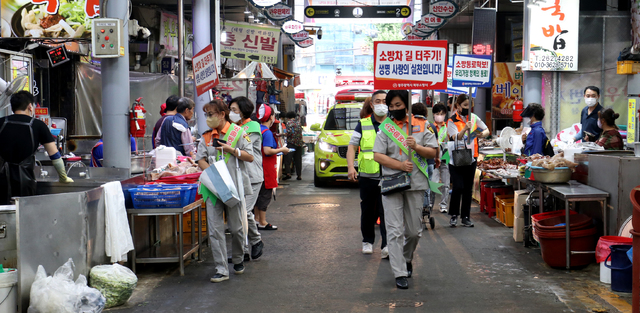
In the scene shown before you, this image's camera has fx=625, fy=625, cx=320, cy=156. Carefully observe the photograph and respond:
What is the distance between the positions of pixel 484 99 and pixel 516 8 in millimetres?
3808

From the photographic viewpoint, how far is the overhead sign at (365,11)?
23.2 m

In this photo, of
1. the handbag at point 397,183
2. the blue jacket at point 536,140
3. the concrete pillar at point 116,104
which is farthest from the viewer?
the blue jacket at point 536,140

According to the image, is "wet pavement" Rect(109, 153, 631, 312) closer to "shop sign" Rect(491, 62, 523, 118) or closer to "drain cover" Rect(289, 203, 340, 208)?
"drain cover" Rect(289, 203, 340, 208)

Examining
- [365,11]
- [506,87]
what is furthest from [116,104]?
[365,11]

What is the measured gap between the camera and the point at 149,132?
1673 centimetres

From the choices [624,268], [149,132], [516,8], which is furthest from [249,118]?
[516,8]

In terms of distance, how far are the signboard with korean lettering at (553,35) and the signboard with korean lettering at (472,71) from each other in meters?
4.16

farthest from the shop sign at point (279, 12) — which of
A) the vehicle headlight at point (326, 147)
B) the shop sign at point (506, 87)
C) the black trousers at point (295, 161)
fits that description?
the shop sign at point (506, 87)

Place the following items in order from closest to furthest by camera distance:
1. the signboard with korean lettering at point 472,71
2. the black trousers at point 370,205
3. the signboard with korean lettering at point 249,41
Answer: the black trousers at point 370,205
the signboard with korean lettering at point 472,71
the signboard with korean lettering at point 249,41

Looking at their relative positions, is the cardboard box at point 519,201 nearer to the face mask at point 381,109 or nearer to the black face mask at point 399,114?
the face mask at point 381,109

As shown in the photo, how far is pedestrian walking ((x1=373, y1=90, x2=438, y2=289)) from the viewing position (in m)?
6.32

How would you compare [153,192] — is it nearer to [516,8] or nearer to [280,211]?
[280,211]

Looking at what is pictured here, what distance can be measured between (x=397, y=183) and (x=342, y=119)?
9723 millimetres

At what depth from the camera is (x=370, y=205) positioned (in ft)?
25.9
